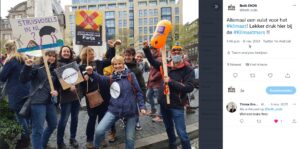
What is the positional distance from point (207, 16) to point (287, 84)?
1.13 feet

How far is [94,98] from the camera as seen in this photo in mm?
5168

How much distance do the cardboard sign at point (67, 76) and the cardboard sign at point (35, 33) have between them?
13.5 inches

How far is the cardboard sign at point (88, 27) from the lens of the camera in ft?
17.8

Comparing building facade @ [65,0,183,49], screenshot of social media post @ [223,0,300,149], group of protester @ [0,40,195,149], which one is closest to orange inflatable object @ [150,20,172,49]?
group of protester @ [0,40,195,149]

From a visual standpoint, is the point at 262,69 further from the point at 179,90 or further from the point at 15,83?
the point at 15,83

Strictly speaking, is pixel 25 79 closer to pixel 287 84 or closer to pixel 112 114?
pixel 112 114

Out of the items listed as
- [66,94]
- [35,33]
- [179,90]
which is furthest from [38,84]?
[179,90]

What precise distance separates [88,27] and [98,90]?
1.08 meters

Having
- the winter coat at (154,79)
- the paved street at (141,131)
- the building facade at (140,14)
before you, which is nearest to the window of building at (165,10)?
the building facade at (140,14)

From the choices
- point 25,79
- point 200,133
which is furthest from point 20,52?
point 200,133

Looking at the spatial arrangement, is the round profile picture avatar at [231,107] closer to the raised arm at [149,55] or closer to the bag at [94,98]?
the raised arm at [149,55]

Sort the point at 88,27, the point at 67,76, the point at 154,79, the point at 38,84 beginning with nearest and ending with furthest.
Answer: the point at 38,84 < the point at 67,76 < the point at 88,27 < the point at 154,79

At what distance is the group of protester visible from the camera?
4445mm

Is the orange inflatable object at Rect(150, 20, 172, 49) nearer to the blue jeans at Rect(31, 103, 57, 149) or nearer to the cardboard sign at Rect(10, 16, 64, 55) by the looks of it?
the cardboard sign at Rect(10, 16, 64, 55)
